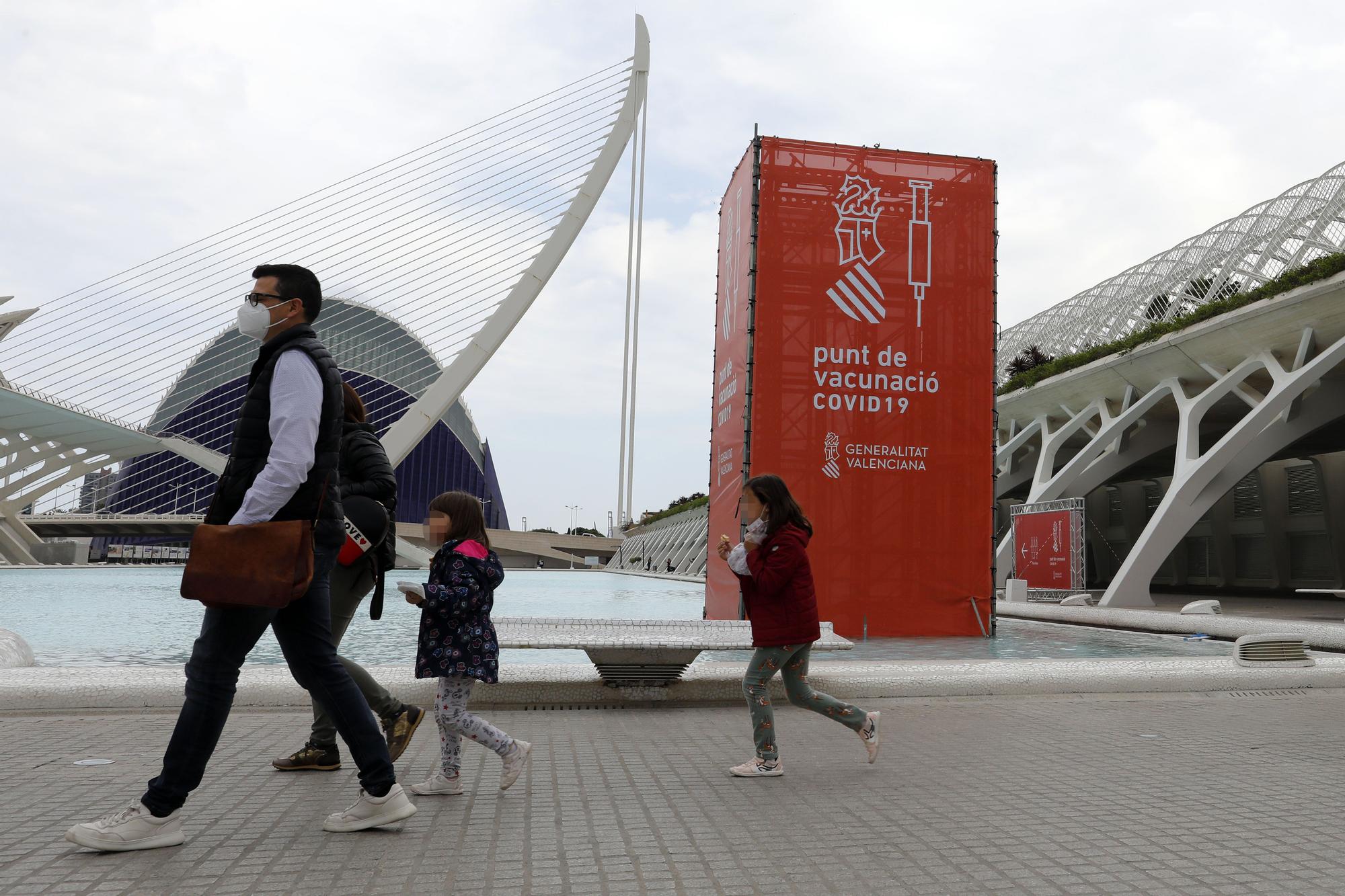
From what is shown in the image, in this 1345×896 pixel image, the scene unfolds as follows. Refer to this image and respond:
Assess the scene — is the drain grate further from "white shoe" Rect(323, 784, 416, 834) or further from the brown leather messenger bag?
the brown leather messenger bag

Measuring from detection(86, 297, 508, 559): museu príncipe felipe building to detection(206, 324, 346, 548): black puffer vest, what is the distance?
51.3 meters

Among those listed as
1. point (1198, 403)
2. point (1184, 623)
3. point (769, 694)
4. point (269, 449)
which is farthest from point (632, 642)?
point (1198, 403)

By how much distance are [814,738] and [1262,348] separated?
18.2 m

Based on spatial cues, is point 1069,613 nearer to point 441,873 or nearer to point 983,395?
point 983,395

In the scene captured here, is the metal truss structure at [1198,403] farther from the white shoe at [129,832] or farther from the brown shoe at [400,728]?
the white shoe at [129,832]

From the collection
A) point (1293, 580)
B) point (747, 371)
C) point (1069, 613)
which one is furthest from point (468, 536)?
point (1293, 580)

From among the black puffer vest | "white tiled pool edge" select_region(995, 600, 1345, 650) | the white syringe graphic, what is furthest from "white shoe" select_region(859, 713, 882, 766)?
the white syringe graphic

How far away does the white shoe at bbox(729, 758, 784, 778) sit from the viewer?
408cm

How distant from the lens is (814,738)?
16.8ft

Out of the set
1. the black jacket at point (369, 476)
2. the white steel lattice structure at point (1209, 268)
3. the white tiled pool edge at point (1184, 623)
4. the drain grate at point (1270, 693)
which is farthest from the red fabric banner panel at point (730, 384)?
the white steel lattice structure at point (1209, 268)

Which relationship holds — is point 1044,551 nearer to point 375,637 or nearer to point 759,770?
point 375,637

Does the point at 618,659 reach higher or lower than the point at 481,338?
lower

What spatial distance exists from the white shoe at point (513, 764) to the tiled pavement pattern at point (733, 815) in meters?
0.07

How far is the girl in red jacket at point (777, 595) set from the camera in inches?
166
